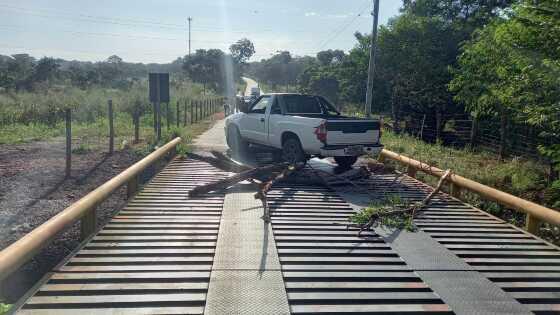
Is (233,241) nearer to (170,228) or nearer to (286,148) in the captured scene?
(170,228)

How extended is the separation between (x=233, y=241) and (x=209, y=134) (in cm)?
1499

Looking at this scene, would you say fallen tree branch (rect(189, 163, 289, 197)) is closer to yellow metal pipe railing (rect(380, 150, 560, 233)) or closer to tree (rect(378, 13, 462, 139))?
yellow metal pipe railing (rect(380, 150, 560, 233))

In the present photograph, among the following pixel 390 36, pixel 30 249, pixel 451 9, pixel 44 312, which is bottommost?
pixel 44 312

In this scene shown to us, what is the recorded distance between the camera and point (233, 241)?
5578 millimetres

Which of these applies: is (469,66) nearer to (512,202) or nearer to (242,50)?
(512,202)

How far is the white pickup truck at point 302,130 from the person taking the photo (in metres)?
9.99

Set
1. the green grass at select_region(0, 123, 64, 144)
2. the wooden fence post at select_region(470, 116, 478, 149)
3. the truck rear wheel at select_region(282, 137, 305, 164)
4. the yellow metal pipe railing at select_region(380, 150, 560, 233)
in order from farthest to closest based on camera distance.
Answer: the wooden fence post at select_region(470, 116, 478, 149) → the green grass at select_region(0, 123, 64, 144) → the truck rear wheel at select_region(282, 137, 305, 164) → the yellow metal pipe railing at select_region(380, 150, 560, 233)

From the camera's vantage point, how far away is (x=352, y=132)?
1008cm

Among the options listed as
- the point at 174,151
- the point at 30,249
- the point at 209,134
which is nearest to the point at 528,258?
the point at 30,249

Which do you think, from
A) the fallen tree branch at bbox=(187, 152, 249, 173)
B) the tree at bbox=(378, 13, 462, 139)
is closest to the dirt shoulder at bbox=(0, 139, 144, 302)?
the fallen tree branch at bbox=(187, 152, 249, 173)

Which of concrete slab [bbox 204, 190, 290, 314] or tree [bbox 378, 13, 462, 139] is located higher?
tree [bbox 378, 13, 462, 139]

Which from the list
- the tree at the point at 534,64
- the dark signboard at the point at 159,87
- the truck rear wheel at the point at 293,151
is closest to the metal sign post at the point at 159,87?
the dark signboard at the point at 159,87

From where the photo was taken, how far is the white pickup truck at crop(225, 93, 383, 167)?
9.99m

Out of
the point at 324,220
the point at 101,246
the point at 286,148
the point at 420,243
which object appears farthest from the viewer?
the point at 286,148
